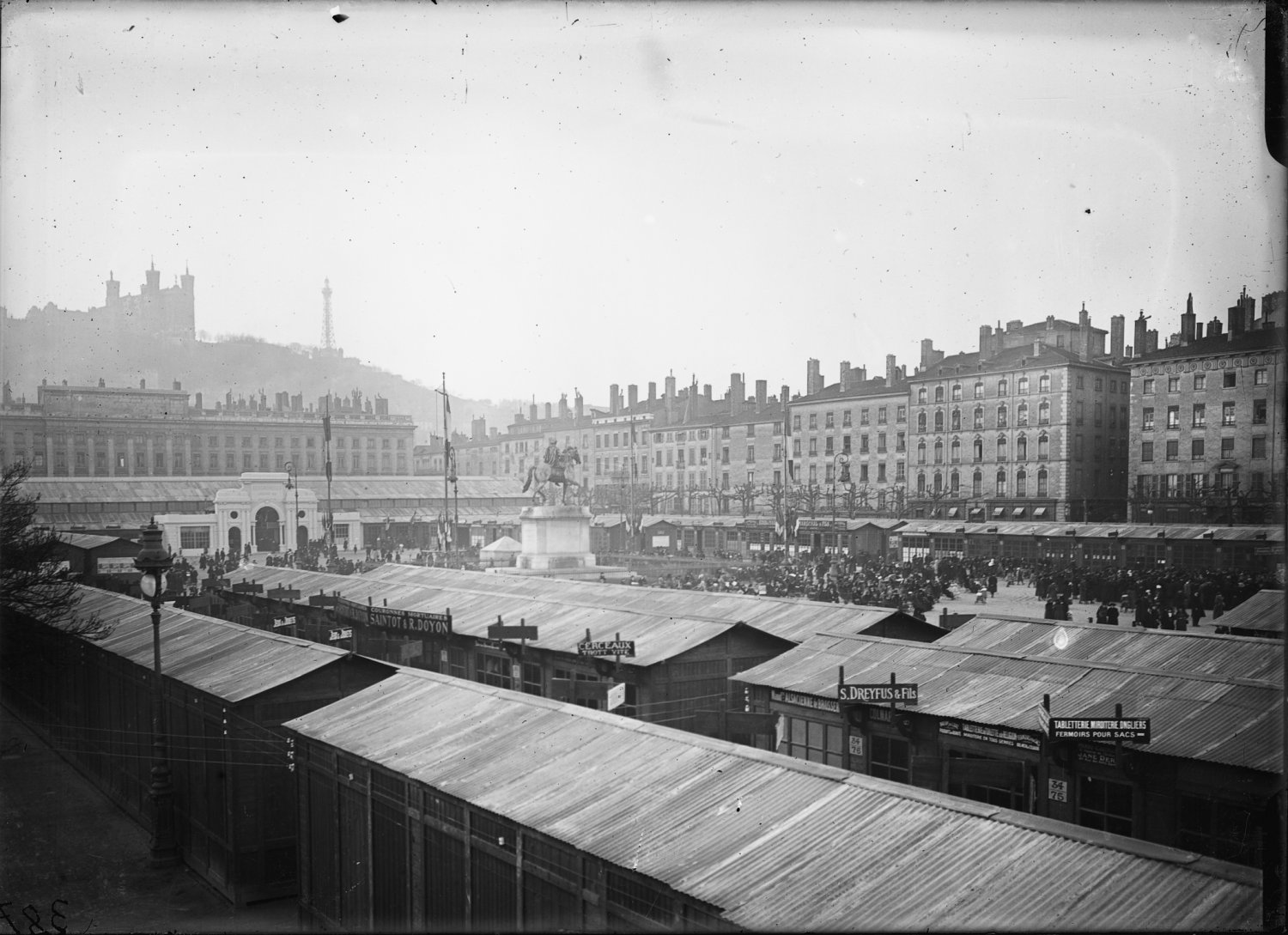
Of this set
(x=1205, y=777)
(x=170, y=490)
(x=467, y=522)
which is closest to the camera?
(x=1205, y=777)

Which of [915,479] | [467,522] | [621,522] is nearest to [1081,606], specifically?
[915,479]

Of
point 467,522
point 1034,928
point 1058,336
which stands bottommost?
point 467,522

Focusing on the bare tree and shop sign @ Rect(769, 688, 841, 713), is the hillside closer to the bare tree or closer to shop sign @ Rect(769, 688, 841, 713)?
the bare tree

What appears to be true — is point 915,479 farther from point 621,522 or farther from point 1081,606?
point 1081,606

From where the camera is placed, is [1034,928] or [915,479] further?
[915,479]

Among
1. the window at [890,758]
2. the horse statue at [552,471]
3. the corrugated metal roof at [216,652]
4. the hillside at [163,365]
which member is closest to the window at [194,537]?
the hillside at [163,365]

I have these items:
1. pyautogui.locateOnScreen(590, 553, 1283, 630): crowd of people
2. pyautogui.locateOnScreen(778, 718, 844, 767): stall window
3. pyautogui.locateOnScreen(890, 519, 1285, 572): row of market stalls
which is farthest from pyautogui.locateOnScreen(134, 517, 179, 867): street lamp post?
pyautogui.locateOnScreen(890, 519, 1285, 572): row of market stalls

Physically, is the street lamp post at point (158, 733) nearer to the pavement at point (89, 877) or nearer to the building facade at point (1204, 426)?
the pavement at point (89, 877)
